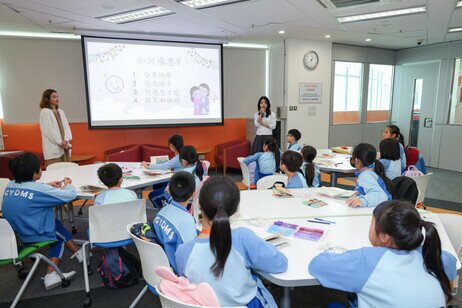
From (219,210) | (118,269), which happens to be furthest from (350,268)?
(118,269)

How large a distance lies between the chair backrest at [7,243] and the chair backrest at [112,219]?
0.48 meters

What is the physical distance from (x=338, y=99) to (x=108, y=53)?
16.7 ft

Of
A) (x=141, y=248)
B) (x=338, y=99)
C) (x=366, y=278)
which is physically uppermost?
(x=338, y=99)

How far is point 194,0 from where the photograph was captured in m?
3.96

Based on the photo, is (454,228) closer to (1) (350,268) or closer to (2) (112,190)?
(1) (350,268)

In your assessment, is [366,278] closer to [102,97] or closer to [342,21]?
[342,21]

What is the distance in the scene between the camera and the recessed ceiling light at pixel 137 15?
14.2 ft

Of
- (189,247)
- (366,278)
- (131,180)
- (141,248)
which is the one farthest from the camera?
(131,180)

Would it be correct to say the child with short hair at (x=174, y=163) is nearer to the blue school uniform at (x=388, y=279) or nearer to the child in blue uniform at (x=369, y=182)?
the child in blue uniform at (x=369, y=182)

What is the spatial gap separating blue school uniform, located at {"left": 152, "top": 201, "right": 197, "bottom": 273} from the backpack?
104cm

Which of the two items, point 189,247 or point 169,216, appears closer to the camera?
point 189,247

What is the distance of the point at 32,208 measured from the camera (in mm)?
2432

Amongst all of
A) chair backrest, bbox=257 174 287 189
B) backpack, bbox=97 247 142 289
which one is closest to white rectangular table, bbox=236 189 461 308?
chair backrest, bbox=257 174 287 189

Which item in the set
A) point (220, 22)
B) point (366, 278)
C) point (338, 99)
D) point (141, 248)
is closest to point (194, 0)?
point (220, 22)
